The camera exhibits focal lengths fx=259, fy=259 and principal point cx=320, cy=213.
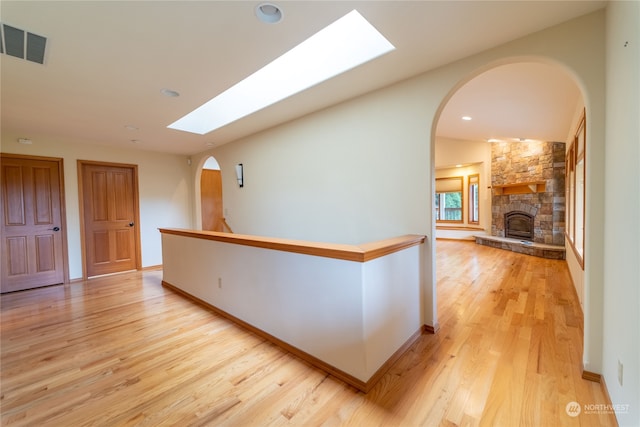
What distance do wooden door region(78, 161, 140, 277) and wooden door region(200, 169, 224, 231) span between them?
141 cm

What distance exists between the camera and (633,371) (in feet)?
3.77

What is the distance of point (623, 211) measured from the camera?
1.29m

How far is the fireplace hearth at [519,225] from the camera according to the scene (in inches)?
250

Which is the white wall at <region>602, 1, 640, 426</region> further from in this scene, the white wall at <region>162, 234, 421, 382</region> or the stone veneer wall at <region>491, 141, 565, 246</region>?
the stone veneer wall at <region>491, 141, 565, 246</region>

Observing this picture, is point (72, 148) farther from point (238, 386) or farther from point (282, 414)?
point (282, 414)

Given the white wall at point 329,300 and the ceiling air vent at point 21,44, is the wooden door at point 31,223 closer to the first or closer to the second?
the ceiling air vent at point 21,44

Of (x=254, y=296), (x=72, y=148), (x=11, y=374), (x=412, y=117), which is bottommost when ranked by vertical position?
(x=11, y=374)

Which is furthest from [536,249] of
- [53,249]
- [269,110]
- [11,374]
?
[53,249]

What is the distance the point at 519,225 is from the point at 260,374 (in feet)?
24.0

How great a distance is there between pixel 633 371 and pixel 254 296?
239cm

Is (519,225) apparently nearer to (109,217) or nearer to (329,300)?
(329,300)

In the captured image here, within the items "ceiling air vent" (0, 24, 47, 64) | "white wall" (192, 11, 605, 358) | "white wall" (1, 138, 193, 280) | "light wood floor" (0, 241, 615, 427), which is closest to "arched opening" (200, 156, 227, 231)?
"white wall" (1, 138, 193, 280)

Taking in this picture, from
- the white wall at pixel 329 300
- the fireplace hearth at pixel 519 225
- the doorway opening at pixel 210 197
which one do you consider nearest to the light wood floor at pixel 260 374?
the white wall at pixel 329 300

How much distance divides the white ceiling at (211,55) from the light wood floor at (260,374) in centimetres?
239
